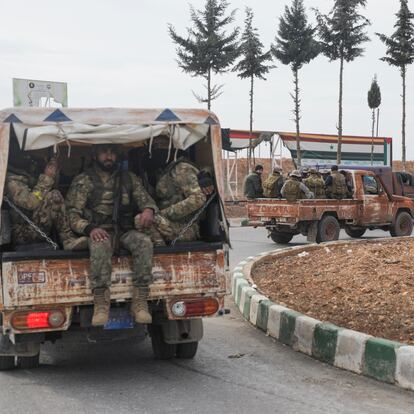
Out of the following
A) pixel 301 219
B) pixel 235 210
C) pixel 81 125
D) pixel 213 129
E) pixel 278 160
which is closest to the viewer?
pixel 81 125

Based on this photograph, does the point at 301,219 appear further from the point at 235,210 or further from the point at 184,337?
the point at 235,210

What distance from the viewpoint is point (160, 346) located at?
5609mm

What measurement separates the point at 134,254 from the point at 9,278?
96 cm

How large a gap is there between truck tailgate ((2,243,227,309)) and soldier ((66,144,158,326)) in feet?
0.36

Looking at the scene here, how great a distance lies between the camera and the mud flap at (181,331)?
17.0ft

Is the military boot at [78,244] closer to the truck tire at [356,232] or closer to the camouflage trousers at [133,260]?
the camouflage trousers at [133,260]

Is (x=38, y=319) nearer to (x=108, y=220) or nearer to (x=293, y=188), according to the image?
(x=108, y=220)

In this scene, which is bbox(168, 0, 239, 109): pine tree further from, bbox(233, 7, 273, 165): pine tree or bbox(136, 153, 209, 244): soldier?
bbox(136, 153, 209, 244): soldier

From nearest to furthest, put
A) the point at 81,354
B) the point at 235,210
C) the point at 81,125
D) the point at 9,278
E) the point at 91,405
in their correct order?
the point at 91,405 < the point at 9,278 < the point at 81,125 < the point at 81,354 < the point at 235,210

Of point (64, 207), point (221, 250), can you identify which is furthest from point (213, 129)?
point (64, 207)

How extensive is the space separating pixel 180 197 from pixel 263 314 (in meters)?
1.87

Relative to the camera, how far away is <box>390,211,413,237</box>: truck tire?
1630 cm

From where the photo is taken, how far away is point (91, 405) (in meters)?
4.31

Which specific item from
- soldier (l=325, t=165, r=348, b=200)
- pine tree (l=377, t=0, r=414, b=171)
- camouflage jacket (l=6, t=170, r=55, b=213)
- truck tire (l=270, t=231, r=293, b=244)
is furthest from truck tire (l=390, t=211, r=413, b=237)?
pine tree (l=377, t=0, r=414, b=171)
